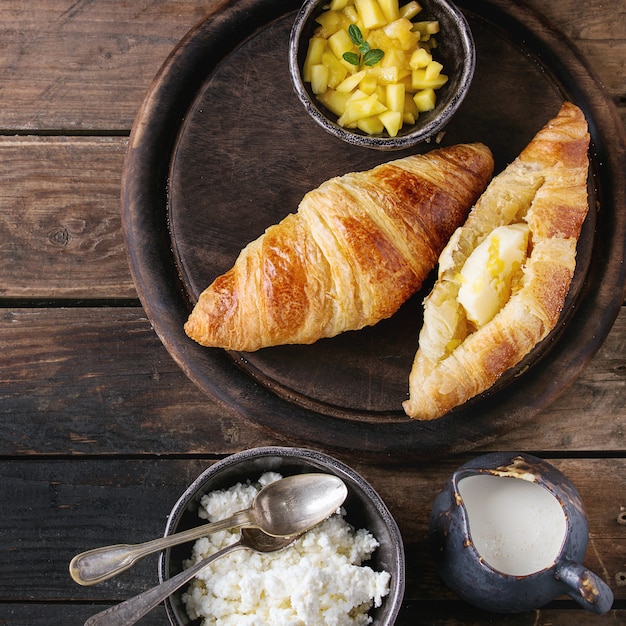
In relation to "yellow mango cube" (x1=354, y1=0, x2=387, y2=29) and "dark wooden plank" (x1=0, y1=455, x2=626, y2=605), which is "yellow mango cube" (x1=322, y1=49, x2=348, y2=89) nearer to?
"yellow mango cube" (x1=354, y1=0, x2=387, y2=29)

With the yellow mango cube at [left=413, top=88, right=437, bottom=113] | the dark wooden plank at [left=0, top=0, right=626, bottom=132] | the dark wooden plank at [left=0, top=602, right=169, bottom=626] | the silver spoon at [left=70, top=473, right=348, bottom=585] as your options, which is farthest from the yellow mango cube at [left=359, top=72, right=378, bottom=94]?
the dark wooden plank at [left=0, top=602, right=169, bottom=626]

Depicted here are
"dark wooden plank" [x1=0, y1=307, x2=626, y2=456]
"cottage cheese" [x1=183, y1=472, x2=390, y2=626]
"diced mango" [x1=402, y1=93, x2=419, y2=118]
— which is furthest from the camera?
"dark wooden plank" [x1=0, y1=307, x2=626, y2=456]

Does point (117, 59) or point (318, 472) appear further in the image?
point (117, 59)

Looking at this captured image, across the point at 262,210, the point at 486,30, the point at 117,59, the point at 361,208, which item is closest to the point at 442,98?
the point at 486,30

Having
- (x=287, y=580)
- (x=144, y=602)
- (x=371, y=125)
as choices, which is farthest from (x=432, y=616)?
(x=371, y=125)

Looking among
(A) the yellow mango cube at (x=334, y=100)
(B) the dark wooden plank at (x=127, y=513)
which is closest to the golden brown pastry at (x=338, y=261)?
(A) the yellow mango cube at (x=334, y=100)

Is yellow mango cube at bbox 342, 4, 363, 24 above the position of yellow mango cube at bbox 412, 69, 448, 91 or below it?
above

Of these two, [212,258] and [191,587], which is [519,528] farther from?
[212,258]

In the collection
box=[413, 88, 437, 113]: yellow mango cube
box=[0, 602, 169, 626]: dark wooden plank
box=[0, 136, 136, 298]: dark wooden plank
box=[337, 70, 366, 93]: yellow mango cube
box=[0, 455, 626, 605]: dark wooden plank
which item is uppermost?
box=[337, 70, 366, 93]: yellow mango cube
